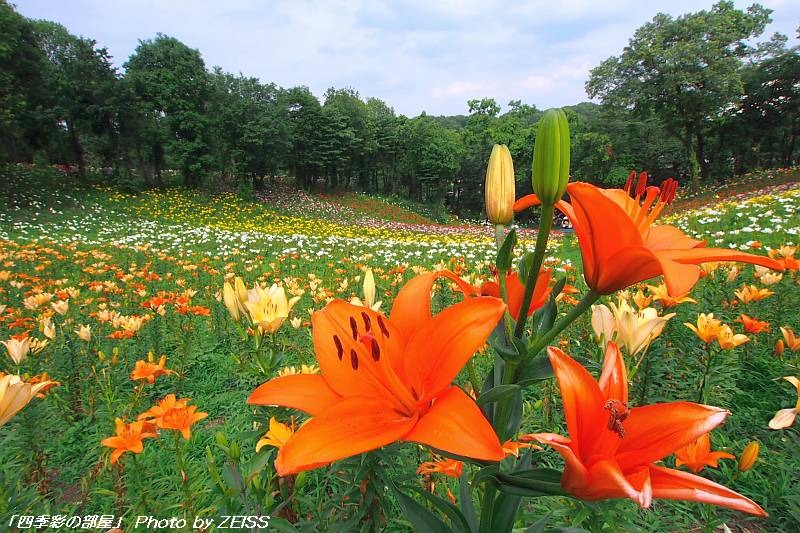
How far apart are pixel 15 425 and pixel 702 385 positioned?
2.86 meters

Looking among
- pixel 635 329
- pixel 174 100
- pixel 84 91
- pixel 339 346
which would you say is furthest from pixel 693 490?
pixel 174 100

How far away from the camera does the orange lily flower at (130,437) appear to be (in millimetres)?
1157

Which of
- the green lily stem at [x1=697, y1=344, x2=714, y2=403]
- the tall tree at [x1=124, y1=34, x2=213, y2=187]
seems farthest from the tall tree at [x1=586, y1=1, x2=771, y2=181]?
the green lily stem at [x1=697, y1=344, x2=714, y2=403]

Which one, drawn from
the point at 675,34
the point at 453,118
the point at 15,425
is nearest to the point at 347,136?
the point at 675,34

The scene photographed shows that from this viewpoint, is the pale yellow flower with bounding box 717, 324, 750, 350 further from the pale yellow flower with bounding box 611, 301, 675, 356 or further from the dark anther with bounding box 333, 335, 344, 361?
the dark anther with bounding box 333, 335, 344, 361

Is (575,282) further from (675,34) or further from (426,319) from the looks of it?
(675,34)

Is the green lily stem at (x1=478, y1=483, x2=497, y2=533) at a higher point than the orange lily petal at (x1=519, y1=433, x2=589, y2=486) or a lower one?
lower

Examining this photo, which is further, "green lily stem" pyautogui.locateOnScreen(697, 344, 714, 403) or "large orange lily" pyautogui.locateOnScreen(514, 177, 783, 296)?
"green lily stem" pyautogui.locateOnScreen(697, 344, 714, 403)

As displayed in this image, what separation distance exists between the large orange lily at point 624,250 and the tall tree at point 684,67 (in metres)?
21.3

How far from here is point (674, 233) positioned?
62cm

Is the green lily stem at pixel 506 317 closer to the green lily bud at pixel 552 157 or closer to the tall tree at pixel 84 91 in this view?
the green lily bud at pixel 552 157

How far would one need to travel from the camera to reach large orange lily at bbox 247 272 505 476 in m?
0.47

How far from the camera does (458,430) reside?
1.51ft

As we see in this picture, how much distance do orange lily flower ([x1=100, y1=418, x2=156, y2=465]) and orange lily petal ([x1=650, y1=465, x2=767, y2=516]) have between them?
1247 mm
